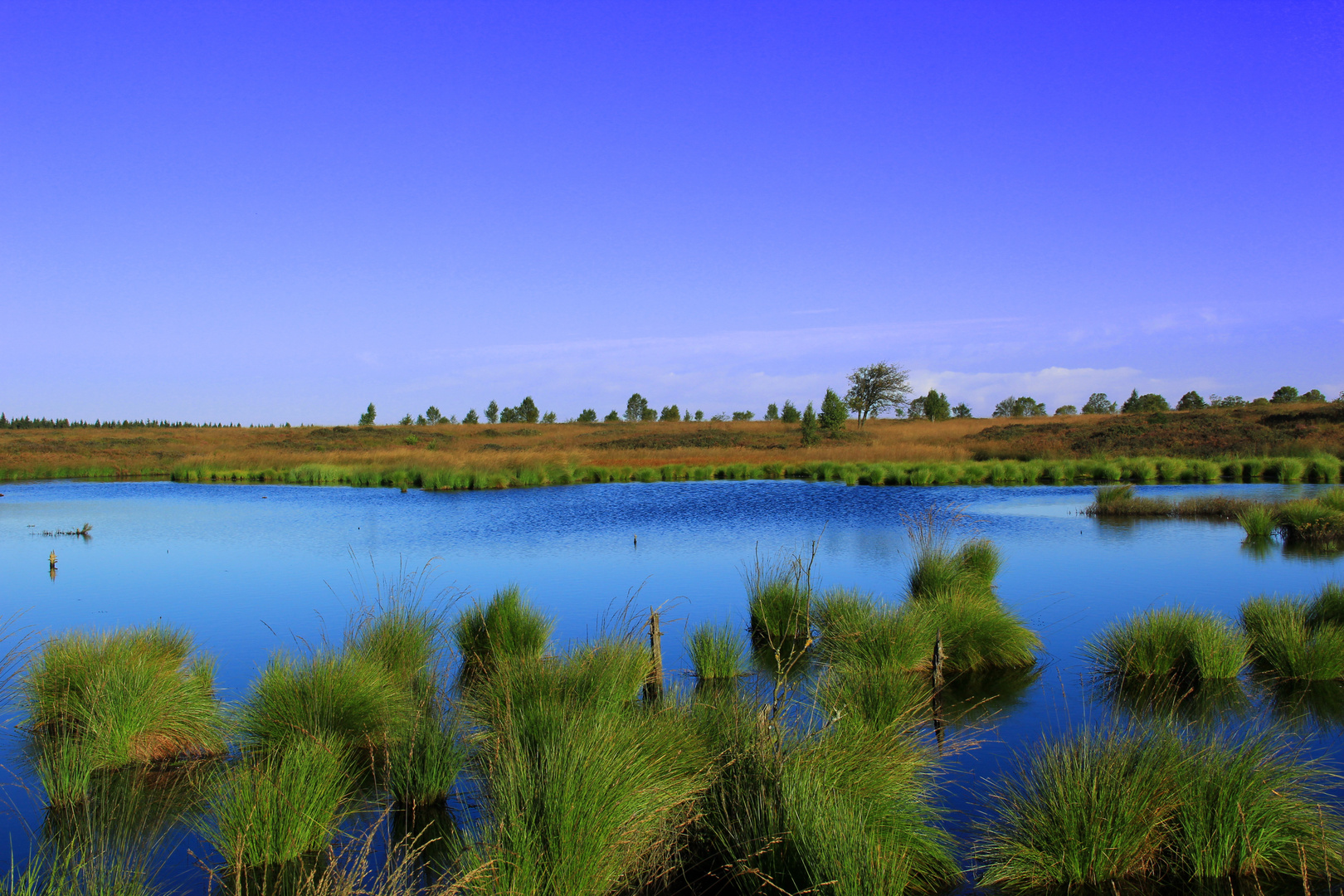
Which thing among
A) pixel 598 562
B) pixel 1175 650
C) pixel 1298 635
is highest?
pixel 1298 635

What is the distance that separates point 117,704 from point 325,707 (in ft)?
4.36

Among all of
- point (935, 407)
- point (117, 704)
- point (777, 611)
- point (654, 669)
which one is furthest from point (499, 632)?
point (935, 407)

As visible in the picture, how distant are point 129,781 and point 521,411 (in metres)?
81.5

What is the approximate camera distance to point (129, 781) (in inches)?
197

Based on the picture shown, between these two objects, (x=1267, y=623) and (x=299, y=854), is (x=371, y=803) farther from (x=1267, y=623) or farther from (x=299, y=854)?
(x=1267, y=623)

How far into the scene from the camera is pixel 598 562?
44.3 ft

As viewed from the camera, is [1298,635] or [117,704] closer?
[117,704]

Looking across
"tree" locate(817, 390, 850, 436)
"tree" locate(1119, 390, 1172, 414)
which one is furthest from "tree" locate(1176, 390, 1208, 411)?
"tree" locate(817, 390, 850, 436)

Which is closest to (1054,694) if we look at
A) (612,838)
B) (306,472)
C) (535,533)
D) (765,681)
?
(765,681)

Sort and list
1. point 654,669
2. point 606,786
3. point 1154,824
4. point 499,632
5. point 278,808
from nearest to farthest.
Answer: point 606,786 < point 1154,824 < point 278,808 < point 654,669 < point 499,632

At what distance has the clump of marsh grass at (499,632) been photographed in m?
7.50

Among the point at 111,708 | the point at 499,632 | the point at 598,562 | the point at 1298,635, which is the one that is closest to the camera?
the point at 111,708

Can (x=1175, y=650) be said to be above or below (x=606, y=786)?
below

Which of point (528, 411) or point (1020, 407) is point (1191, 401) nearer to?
point (1020, 407)
